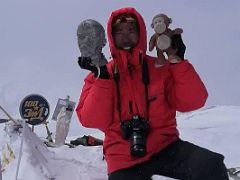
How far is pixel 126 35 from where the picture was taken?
404 centimetres

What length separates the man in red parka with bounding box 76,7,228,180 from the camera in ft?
12.0

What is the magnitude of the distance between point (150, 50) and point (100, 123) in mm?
693

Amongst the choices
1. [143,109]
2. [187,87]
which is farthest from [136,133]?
[187,87]

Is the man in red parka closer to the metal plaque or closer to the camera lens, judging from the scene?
the camera lens

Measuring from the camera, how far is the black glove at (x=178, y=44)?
3.62 metres

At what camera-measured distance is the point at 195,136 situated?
1244cm

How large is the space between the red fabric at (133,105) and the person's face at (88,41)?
0.22 m

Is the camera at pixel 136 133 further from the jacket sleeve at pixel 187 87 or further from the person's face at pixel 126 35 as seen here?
the person's face at pixel 126 35

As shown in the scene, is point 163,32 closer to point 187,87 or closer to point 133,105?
point 187,87

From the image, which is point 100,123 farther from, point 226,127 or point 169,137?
point 226,127

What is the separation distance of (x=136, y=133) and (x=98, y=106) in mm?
360

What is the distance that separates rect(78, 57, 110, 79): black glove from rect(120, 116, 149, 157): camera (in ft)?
1.33

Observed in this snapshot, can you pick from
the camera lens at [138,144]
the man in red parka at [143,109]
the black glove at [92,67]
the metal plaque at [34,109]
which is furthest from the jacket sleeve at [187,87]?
the metal plaque at [34,109]

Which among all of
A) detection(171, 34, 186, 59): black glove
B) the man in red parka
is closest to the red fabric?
the man in red parka
